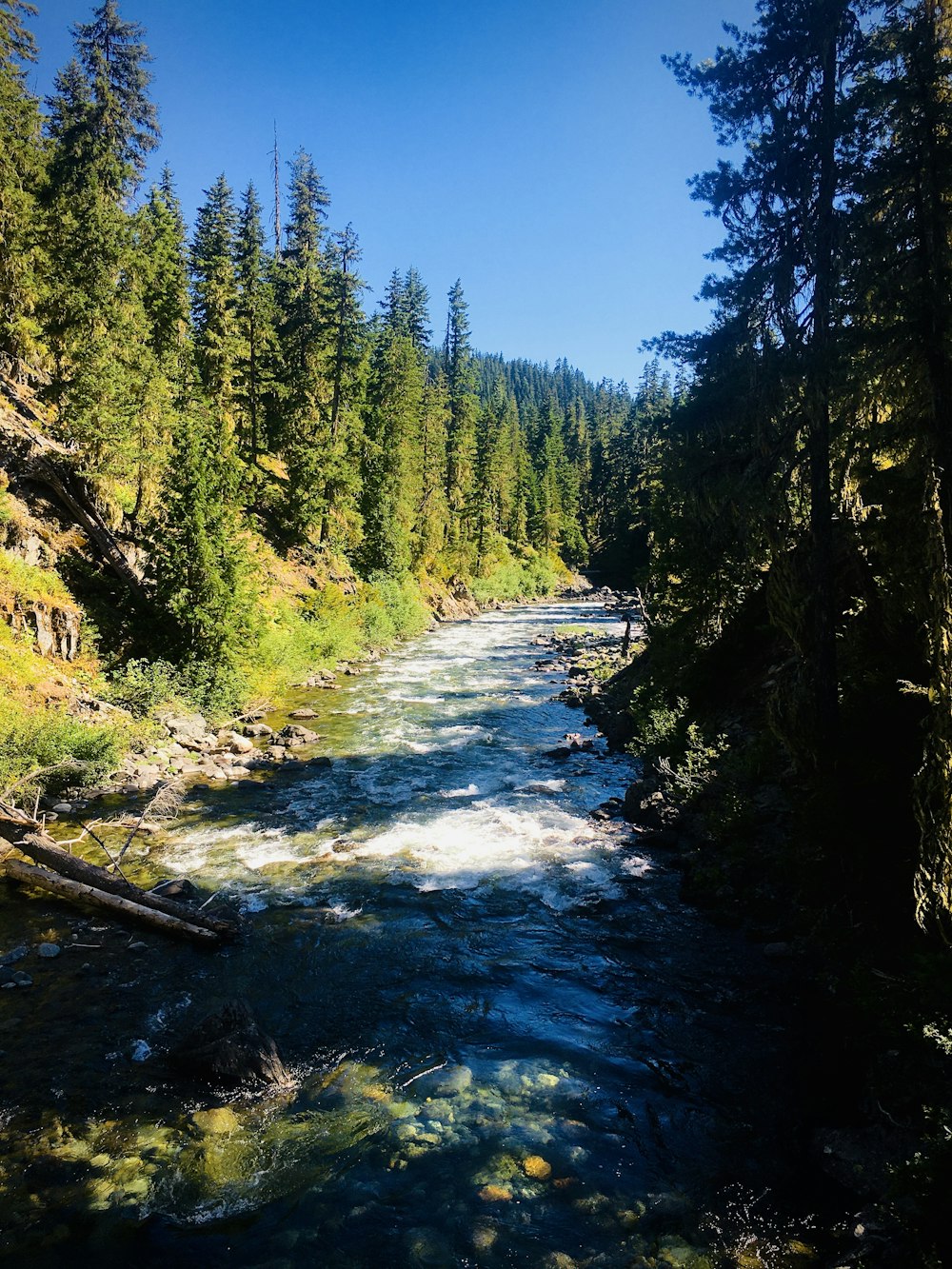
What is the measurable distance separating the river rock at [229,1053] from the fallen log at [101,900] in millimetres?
2138

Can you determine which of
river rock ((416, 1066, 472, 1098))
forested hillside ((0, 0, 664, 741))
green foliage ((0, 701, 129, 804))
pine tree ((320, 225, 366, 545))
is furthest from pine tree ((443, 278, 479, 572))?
river rock ((416, 1066, 472, 1098))

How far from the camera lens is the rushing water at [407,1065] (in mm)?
5410

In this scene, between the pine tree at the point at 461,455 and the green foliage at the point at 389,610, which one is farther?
the pine tree at the point at 461,455

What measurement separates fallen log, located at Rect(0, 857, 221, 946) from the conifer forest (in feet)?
0.23

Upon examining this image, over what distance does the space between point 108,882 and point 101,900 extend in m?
0.25

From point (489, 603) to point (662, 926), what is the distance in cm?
5780

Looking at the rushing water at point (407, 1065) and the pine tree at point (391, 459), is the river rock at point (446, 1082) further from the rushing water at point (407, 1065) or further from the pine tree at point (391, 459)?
the pine tree at point (391, 459)

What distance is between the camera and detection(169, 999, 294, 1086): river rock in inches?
270

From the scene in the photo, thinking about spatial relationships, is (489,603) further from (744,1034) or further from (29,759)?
(744,1034)

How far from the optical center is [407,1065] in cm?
731

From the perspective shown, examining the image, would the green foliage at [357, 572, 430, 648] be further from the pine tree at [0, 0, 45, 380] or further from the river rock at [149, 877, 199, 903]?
the river rock at [149, 877, 199, 903]

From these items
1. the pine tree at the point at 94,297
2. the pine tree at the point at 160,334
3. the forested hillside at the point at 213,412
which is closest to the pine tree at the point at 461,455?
the forested hillside at the point at 213,412

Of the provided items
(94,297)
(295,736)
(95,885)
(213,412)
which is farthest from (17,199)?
(95,885)

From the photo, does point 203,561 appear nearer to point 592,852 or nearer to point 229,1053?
point 592,852
